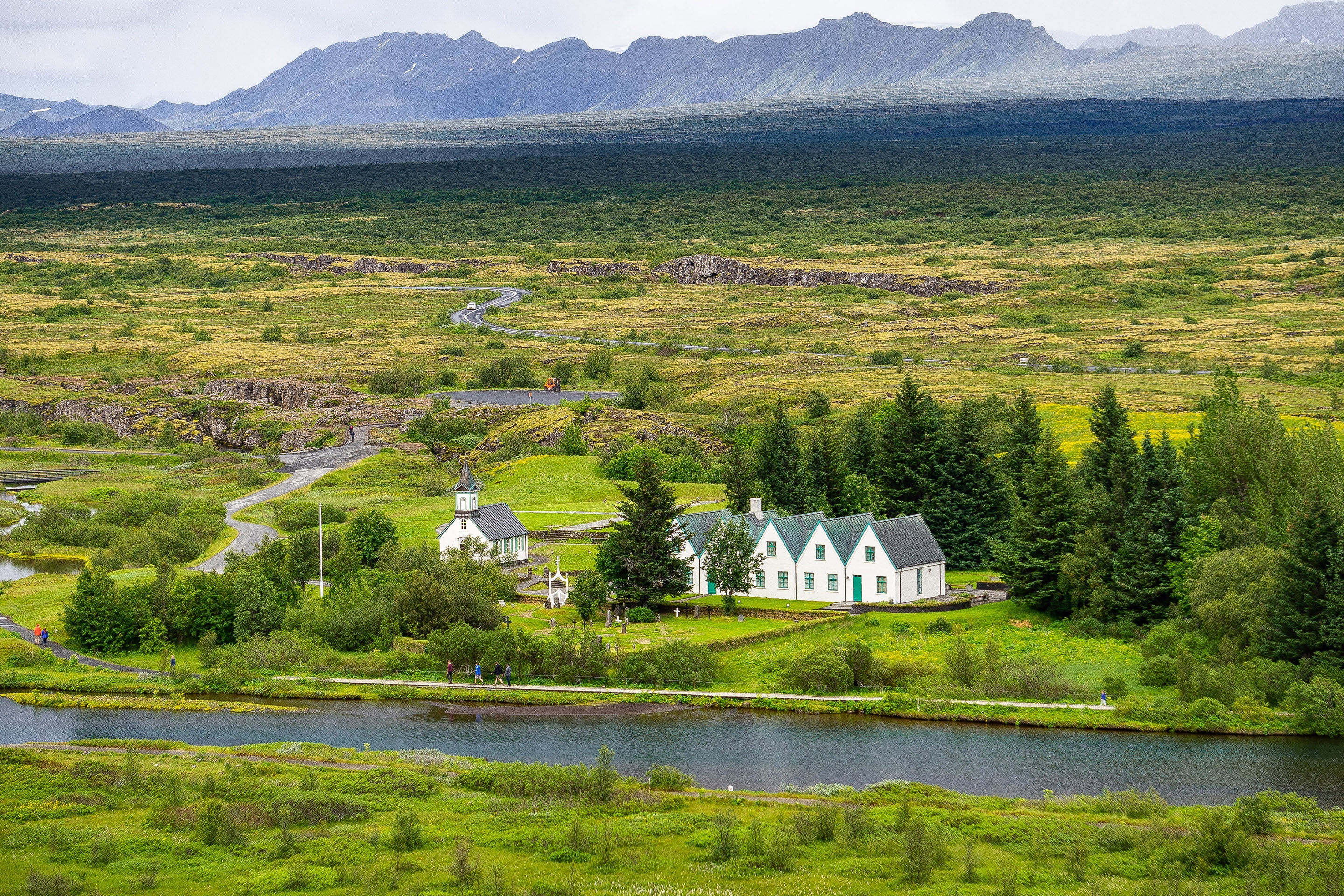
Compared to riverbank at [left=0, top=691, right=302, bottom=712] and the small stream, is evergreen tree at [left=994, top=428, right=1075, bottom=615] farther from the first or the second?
the small stream

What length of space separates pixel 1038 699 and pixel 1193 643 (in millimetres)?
8446

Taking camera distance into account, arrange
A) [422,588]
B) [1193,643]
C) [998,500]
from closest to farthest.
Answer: [1193,643] → [422,588] → [998,500]

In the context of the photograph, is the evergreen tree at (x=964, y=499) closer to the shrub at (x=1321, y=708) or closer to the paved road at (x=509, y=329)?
the shrub at (x=1321, y=708)

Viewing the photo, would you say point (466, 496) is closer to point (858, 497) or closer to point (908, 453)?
point (858, 497)

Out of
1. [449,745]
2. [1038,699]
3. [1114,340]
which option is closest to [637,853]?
[449,745]

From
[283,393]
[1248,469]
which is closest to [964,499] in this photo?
[1248,469]

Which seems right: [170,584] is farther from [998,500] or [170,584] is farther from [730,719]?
[998,500]

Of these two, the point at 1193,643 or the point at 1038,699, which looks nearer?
the point at 1038,699

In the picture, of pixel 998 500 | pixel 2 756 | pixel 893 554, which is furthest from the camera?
pixel 998 500

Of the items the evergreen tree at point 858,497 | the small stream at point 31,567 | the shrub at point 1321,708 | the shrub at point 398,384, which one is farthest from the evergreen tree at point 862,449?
the shrub at point 398,384

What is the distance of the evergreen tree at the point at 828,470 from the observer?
2889 inches

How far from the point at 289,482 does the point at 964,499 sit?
46.9 m

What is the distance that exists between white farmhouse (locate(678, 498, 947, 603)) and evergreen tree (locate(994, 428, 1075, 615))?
3.38 m

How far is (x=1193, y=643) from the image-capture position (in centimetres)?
5147
